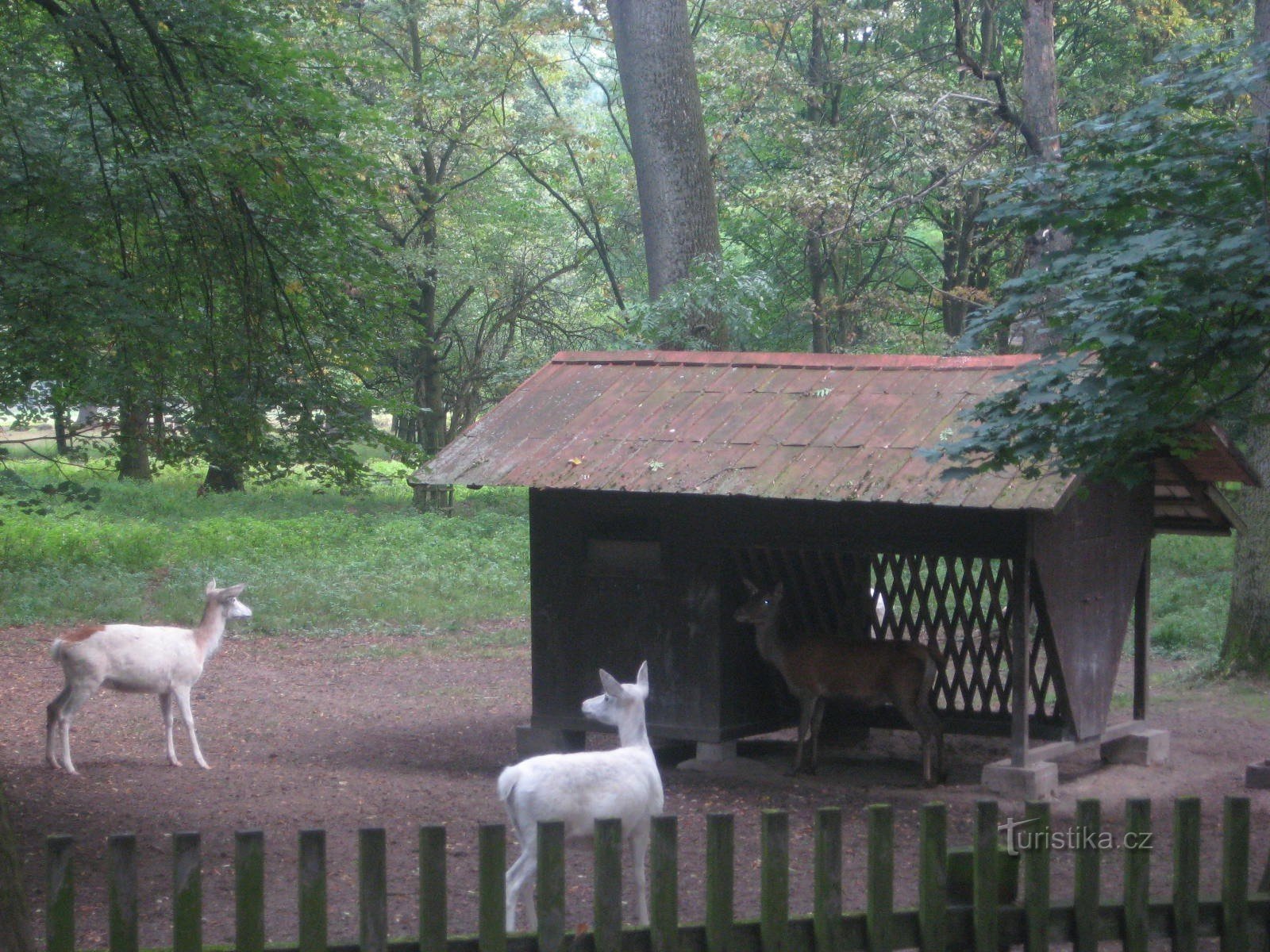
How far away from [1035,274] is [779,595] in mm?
4977

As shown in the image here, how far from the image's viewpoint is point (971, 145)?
21.6 m

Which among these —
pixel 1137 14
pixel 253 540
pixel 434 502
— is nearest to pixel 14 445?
pixel 434 502

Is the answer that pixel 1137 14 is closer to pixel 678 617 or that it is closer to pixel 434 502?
pixel 434 502

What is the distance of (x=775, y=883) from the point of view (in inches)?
151

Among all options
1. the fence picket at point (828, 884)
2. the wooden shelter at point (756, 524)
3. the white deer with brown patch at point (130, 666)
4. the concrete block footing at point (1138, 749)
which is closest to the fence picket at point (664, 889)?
the fence picket at point (828, 884)

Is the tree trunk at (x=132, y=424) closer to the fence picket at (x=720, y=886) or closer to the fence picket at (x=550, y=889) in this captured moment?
the fence picket at (x=550, y=889)

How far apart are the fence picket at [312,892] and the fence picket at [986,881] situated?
6.31 ft

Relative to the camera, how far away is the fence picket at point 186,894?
138 inches

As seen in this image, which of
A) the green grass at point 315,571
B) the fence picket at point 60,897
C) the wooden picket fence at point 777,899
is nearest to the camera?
the fence picket at point 60,897

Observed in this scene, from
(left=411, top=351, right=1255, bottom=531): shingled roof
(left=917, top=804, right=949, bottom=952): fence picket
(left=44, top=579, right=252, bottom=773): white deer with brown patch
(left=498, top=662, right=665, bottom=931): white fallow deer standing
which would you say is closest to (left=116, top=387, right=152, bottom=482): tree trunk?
(left=44, top=579, right=252, bottom=773): white deer with brown patch

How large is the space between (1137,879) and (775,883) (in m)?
1.14

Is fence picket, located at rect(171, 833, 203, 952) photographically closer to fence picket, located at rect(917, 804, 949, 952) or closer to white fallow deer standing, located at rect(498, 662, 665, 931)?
white fallow deer standing, located at rect(498, 662, 665, 931)

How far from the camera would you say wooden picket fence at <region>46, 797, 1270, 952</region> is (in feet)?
11.6

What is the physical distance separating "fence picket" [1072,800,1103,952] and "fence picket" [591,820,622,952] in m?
1.42
